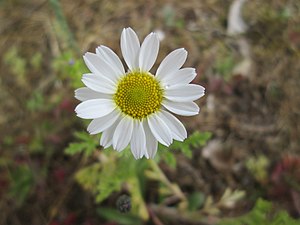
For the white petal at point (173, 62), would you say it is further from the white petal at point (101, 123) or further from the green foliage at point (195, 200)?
the green foliage at point (195, 200)

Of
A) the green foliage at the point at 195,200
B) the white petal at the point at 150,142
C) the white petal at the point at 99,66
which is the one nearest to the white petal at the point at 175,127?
the white petal at the point at 150,142

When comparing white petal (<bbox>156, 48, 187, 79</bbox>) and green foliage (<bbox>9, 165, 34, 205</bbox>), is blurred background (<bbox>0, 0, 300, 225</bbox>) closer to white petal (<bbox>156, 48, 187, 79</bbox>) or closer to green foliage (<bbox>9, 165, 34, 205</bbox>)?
green foliage (<bbox>9, 165, 34, 205</bbox>)

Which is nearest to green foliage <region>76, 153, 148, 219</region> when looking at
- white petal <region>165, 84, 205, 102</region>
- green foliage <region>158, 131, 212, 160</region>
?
green foliage <region>158, 131, 212, 160</region>

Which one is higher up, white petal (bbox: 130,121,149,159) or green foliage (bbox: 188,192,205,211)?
white petal (bbox: 130,121,149,159)

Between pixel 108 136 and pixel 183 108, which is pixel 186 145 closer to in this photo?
pixel 183 108

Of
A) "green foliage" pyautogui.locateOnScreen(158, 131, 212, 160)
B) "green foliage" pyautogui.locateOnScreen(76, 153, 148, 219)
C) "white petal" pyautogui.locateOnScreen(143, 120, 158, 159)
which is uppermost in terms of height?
"white petal" pyautogui.locateOnScreen(143, 120, 158, 159)

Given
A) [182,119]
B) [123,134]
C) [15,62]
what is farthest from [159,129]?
[15,62]

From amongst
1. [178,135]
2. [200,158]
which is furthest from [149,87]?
[200,158]
